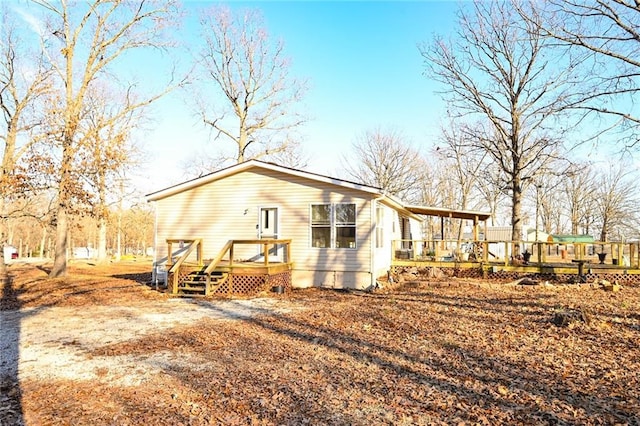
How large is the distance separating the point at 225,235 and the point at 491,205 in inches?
1442

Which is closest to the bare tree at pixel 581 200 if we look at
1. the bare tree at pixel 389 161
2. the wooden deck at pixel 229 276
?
the bare tree at pixel 389 161

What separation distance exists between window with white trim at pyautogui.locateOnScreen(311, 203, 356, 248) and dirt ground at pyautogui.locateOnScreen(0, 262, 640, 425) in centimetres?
316

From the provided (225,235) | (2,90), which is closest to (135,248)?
(2,90)

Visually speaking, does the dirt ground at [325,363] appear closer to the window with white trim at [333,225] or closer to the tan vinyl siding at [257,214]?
the tan vinyl siding at [257,214]

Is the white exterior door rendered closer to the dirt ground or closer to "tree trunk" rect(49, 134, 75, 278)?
the dirt ground

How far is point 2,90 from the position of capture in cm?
1872

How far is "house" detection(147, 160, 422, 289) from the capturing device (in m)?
12.8

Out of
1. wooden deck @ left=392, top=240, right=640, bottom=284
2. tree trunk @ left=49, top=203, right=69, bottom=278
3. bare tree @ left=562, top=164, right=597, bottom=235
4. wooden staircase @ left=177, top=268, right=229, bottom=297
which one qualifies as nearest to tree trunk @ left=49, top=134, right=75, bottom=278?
tree trunk @ left=49, top=203, right=69, bottom=278

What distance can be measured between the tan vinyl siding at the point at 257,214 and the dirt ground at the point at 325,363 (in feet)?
9.72

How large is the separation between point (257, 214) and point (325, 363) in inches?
347

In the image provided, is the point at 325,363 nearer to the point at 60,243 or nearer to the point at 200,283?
the point at 200,283

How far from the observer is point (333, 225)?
42.8 ft

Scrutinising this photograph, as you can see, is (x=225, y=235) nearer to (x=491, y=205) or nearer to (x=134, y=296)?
(x=134, y=296)

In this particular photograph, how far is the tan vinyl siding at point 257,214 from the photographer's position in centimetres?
1282
